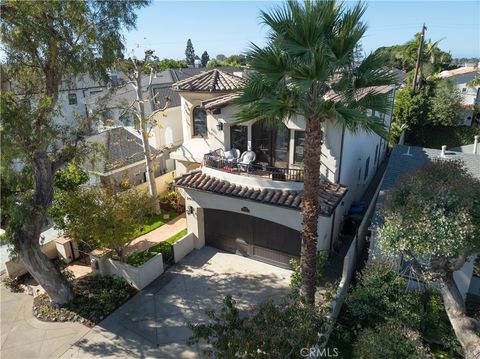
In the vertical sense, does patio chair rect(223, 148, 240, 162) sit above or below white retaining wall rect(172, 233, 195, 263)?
above

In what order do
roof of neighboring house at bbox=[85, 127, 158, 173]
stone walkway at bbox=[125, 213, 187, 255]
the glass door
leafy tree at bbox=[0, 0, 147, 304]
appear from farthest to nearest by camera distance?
roof of neighboring house at bbox=[85, 127, 158, 173] < stone walkway at bbox=[125, 213, 187, 255] < the glass door < leafy tree at bbox=[0, 0, 147, 304]

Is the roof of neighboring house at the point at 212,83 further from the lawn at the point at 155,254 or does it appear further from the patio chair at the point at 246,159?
the lawn at the point at 155,254

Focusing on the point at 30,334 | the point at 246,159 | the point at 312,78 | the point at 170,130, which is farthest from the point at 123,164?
the point at 312,78

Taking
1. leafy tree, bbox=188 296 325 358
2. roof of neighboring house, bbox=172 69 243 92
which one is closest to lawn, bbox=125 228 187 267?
leafy tree, bbox=188 296 325 358

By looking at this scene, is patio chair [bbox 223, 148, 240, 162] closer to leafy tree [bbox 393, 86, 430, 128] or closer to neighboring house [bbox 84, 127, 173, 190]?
neighboring house [bbox 84, 127, 173, 190]

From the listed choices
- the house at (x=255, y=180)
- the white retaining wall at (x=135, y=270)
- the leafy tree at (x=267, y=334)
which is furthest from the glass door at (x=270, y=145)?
the leafy tree at (x=267, y=334)

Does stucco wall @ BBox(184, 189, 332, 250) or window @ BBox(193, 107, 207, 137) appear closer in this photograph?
stucco wall @ BBox(184, 189, 332, 250)

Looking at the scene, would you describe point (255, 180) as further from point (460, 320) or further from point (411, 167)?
point (460, 320)

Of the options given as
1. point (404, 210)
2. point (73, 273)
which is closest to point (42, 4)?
point (73, 273)
